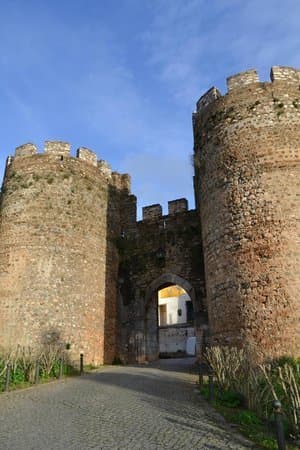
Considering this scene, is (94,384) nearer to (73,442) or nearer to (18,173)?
(73,442)

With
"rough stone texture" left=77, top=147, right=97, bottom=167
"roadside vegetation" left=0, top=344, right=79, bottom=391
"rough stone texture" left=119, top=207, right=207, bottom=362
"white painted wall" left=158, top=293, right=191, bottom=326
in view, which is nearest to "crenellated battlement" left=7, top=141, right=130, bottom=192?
"rough stone texture" left=77, top=147, right=97, bottom=167

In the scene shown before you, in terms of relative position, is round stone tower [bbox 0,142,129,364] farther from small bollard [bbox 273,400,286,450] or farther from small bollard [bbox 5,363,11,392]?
small bollard [bbox 273,400,286,450]

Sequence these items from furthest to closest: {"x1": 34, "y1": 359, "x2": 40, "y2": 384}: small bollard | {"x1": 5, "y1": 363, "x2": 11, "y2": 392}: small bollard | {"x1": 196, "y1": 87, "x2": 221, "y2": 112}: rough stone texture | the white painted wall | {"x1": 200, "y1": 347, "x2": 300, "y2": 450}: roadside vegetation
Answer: the white painted wall → {"x1": 196, "y1": 87, "x2": 221, "y2": 112}: rough stone texture → {"x1": 34, "y1": 359, "x2": 40, "y2": 384}: small bollard → {"x1": 5, "y1": 363, "x2": 11, "y2": 392}: small bollard → {"x1": 200, "y1": 347, "x2": 300, "y2": 450}: roadside vegetation

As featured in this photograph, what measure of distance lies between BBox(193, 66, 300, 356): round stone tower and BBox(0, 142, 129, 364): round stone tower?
14.8 ft

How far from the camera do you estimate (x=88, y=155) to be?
15094 mm

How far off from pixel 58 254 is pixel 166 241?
4.15 m

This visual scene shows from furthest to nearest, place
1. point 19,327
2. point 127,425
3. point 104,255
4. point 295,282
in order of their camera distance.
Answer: point 104,255, point 19,327, point 295,282, point 127,425

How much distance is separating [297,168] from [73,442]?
7.73 metres

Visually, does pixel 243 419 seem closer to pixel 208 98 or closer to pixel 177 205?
pixel 208 98

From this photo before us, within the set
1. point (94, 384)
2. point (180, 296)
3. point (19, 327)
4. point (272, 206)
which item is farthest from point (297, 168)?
point (180, 296)

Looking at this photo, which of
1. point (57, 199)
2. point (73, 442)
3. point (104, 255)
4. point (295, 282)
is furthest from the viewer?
point (104, 255)

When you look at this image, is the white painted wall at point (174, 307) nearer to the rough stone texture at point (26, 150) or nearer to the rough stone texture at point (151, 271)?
the rough stone texture at point (151, 271)

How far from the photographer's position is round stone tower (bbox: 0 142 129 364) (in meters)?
12.0

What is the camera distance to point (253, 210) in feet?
32.0
